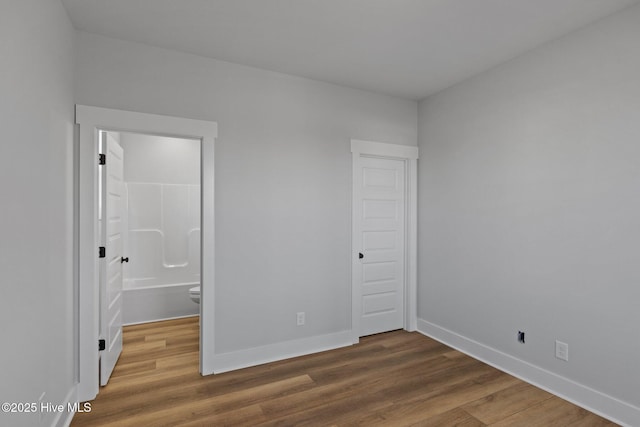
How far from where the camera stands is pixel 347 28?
7.82ft

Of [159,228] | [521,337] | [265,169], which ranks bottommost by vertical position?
[521,337]

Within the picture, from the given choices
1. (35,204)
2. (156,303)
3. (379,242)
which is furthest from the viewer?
(156,303)

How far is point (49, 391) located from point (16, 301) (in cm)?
73

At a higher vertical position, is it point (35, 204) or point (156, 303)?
point (35, 204)

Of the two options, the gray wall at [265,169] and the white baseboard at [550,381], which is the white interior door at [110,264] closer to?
the gray wall at [265,169]

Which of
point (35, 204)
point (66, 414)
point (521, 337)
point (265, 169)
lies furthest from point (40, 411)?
point (521, 337)

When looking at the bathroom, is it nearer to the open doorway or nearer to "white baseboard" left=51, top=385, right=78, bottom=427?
the open doorway

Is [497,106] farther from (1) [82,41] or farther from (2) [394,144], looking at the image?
(1) [82,41]

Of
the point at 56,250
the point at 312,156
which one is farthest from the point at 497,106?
the point at 56,250

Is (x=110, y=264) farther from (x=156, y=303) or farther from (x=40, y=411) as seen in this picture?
(x=156, y=303)

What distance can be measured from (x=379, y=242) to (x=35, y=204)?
3.00 metres

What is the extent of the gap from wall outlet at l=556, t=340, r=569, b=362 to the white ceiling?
233 cm

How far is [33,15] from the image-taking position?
160 centimetres

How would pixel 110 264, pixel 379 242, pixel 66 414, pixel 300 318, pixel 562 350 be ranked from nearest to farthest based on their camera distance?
pixel 66 414
pixel 562 350
pixel 110 264
pixel 300 318
pixel 379 242
